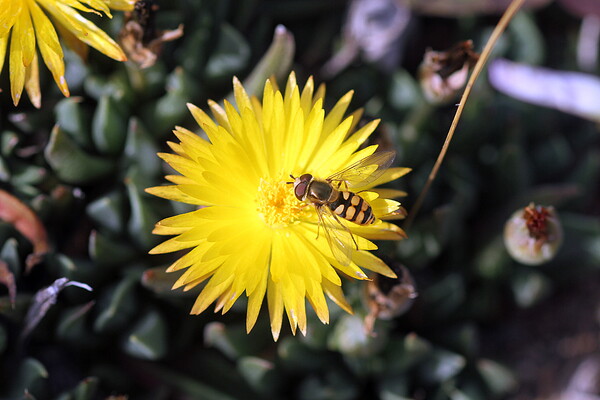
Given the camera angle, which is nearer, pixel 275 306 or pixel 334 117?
pixel 275 306

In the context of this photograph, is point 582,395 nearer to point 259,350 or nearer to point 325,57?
point 259,350

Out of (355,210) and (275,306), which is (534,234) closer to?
(355,210)

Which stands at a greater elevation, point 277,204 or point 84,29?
point 84,29

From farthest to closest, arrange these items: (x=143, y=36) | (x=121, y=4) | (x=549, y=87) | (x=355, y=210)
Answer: (x=549, y=87), (x=143, y=36), (x=121, y=4), (x=355, y=210)

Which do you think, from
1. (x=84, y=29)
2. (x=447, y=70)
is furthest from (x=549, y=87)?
(x=84, y=29)

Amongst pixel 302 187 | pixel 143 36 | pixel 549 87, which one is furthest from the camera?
pixel 549 87

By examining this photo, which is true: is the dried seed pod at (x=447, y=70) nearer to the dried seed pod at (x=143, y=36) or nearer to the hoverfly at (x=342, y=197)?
the hoverfly at (x=342, y=197)

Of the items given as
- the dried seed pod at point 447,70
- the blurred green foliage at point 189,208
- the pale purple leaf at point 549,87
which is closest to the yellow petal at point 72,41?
the blurred green foliage at point 189,208
